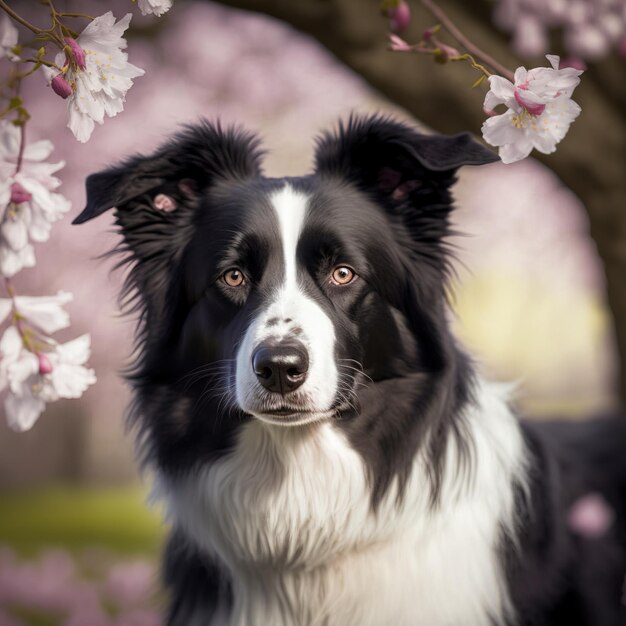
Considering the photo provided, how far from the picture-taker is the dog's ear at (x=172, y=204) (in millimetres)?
3486

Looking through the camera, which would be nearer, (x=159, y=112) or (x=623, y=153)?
(x=623, y=153)

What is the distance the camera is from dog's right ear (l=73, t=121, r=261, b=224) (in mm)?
3275

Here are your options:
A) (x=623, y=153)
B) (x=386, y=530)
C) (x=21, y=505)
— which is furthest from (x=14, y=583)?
(x=623, y=153)

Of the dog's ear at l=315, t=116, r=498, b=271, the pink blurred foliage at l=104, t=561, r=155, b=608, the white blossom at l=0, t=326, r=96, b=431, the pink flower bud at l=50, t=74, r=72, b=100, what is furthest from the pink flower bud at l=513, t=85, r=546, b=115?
the pink blurred foliage at l=104, t=561, r=155, b=608

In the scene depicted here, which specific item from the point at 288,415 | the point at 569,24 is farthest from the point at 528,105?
the point at 569,24

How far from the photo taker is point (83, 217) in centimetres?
306

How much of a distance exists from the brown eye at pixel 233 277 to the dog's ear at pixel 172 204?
0.34 m

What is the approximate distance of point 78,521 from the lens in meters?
9.17

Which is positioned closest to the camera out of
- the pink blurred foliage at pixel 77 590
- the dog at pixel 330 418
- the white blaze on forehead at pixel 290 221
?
the white blaze on forehead at pixel 290 221

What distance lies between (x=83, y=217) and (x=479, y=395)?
65.8 inches

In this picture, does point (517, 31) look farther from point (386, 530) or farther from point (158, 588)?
point (158, 588)

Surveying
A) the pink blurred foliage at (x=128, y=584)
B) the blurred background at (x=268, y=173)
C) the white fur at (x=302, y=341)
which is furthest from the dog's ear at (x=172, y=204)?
the pink blurred foliage at (x=128, y=584)

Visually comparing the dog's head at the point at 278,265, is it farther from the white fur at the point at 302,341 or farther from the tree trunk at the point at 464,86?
the tree trunk at the point at 464,86

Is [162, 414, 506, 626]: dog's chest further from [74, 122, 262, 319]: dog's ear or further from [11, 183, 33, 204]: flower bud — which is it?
[11, 183, 33, 204]: flower bud
